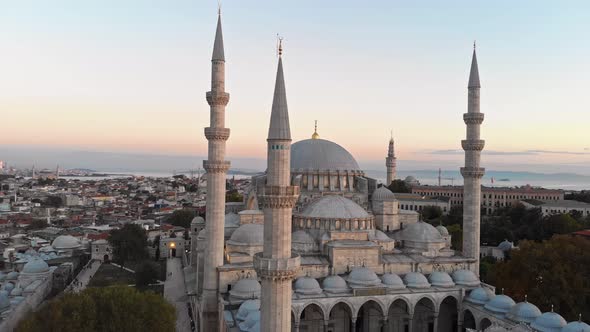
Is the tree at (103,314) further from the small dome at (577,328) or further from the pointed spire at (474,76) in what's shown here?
the pointed spire at (474,76)

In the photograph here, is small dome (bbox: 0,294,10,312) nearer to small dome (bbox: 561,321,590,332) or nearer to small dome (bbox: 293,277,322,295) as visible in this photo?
small dome (bbox: 293,277,322,295)

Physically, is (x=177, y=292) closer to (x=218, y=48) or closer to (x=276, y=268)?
(x=218, y=48)

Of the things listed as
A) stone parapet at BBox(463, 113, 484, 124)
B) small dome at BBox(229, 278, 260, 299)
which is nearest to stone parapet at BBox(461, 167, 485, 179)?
stone parapet at BBox(463, 113, 484, 124)

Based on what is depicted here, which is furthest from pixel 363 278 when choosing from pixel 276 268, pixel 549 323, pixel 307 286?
pixel 276 268

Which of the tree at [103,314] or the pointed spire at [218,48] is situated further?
the pointed spire at [218,48]

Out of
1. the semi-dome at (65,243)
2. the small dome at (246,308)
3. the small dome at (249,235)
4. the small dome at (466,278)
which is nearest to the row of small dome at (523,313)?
the small dome at (466,278)

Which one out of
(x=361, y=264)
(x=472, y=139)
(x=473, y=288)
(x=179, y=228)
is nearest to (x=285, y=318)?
(x=361, y=264)

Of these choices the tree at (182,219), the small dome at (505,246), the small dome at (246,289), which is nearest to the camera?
the small dome at (246,289)

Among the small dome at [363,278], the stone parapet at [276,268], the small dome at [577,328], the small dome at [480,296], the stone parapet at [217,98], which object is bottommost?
the small dome at [480,296]
